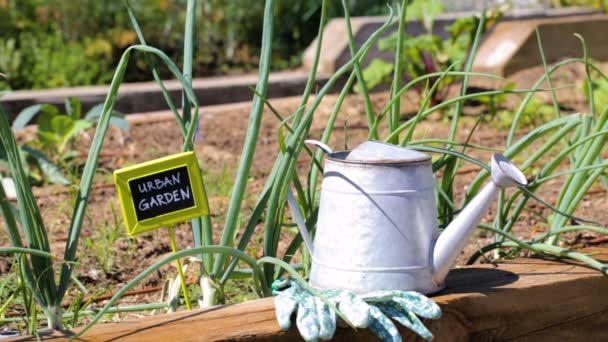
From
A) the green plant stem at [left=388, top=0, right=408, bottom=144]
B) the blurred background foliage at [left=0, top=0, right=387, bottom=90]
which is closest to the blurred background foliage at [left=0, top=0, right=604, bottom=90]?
the blurred background foliage at [left=0, top=0, right=387, bottom=90]

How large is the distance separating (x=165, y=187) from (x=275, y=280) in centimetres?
32

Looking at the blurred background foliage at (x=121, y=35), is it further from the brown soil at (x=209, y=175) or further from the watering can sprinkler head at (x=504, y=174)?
the watering can sprinkler head at (x=504, y=174)

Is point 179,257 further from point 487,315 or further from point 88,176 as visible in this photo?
point 487,315

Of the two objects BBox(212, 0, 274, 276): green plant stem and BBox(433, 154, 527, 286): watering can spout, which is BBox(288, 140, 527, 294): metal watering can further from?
BBox(212, 0, 274, 276): green plant stem

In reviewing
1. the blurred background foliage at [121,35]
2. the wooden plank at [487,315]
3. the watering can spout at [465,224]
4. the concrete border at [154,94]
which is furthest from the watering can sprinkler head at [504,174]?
the blurred background foliage at [121,35]

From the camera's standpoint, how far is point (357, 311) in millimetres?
1649

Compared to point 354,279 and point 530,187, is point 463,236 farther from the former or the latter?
point 530,187

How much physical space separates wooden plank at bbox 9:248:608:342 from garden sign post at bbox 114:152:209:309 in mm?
170

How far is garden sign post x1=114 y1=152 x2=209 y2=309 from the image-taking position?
66.2 inches

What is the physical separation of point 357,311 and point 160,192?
1.34 ft

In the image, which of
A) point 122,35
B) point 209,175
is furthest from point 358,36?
point 209,175

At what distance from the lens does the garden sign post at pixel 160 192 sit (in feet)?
5.52

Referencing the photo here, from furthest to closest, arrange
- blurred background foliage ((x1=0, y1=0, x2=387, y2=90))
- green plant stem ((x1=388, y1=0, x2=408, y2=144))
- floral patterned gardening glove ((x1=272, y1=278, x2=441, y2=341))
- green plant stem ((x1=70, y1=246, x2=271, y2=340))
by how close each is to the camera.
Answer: blurred background foliage ((x1=0, y1=0, x2=387, y2=90)) → green plant stem ((x1=388, y1=0, x2=408, y2=144)) → floral patterned gardening glove ((x1=272, y1=278, x2=441, y2=341)) → green plant stem ((x1=70, y1=246, x2=271, y2=340))

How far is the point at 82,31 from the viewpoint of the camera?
249 inches
